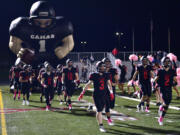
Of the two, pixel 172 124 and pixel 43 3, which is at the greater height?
pixel 43 3

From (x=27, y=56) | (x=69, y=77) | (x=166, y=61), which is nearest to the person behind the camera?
(x=166, y=61)

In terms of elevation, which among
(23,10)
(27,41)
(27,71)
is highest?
(23,10)

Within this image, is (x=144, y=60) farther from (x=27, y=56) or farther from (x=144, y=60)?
(x=27, y=56)

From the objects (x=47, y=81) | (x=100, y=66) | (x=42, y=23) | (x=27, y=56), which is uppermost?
(x=42, y=23)

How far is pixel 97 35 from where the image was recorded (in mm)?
45125

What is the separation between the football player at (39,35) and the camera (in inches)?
695

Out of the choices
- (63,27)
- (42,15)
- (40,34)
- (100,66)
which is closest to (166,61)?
(100,66)

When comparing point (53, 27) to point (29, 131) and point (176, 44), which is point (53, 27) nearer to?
point (29, 131)

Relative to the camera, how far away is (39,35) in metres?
18.0

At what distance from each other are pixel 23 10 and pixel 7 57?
6.72 metres

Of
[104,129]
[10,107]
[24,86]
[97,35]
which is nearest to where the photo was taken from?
[104,129]

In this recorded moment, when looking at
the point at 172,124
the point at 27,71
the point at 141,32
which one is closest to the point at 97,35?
the point at 141,32

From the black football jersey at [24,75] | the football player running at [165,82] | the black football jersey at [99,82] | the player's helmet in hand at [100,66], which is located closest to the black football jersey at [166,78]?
the football player running at [165,82]

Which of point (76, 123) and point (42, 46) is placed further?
point (42, 46)
